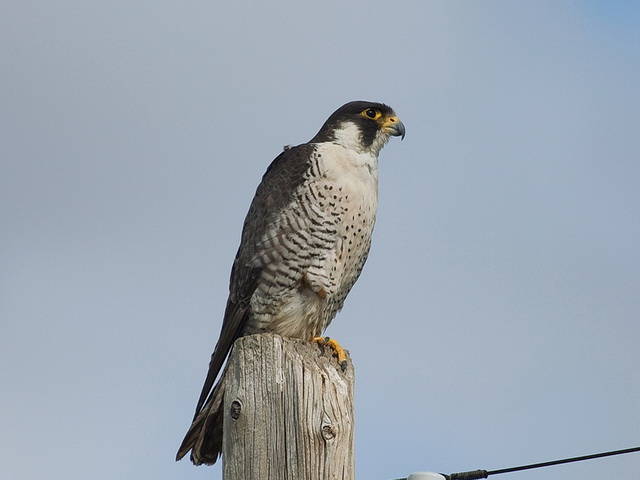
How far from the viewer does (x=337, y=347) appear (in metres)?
3.86

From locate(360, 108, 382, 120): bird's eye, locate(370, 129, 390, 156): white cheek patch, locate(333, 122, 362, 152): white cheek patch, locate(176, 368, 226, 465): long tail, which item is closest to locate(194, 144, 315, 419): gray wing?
locate(333, 122, 362, 152): white cheek patch

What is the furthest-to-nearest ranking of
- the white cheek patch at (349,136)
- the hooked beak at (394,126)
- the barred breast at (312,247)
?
the hooked beak at (394,126), the white cheek patch at (349,136), the barred breast at (312,247)

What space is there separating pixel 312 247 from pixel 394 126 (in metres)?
1.13

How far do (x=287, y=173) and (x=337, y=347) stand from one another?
159cm

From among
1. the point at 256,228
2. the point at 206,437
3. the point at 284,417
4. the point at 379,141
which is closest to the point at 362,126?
the point at 379,141

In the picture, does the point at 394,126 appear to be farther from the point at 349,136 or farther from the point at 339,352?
the point at 339,352

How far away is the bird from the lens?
16.7 feet

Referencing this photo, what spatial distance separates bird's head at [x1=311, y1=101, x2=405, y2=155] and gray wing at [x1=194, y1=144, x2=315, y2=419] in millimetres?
366

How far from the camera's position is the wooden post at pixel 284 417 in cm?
260

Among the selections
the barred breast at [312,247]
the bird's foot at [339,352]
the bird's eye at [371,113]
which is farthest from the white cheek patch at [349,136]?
the bird's foot at [339,352]

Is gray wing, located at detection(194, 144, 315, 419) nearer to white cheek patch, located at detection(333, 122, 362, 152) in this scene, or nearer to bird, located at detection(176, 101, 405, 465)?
bird, located at detection(176, 101, 405, 465)

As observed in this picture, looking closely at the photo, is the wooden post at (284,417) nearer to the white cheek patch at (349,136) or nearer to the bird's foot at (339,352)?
the bird's foot at (339,352)

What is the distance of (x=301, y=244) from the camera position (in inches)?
199

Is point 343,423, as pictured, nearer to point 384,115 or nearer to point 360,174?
point 360,174
